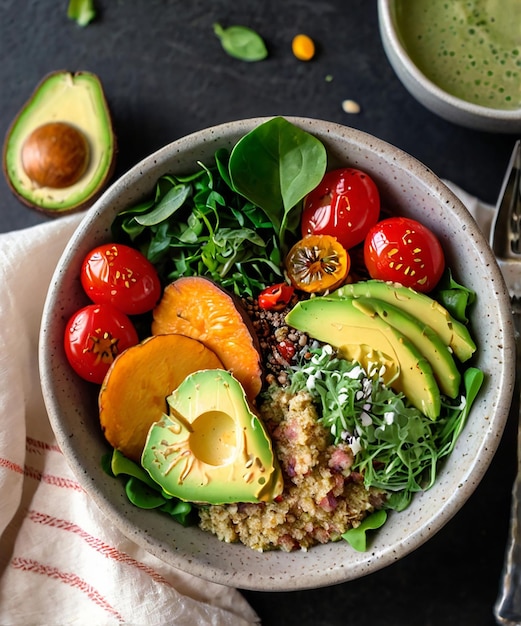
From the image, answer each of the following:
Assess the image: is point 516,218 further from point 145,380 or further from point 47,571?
point 47,571

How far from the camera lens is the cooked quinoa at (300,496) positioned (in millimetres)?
1440

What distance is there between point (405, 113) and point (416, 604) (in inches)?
48.9

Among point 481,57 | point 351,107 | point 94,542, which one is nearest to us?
point 94,542

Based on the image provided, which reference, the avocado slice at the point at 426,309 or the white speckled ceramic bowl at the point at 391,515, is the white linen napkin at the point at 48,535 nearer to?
the white speckled ceramic bowl at the point at 391,515

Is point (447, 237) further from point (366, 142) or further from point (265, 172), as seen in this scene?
point (265, 172)

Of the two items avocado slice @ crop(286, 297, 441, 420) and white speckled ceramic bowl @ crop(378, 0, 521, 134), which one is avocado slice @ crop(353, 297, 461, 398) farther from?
white speckled ceramic bowl @ crop(378, 0, 521, 134)

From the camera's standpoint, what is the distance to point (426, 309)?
1.45 metres

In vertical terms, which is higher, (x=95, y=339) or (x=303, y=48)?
(x=303, y=48)

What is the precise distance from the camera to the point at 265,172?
154 centimetres

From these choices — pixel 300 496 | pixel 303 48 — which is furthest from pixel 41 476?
pixel 303 48

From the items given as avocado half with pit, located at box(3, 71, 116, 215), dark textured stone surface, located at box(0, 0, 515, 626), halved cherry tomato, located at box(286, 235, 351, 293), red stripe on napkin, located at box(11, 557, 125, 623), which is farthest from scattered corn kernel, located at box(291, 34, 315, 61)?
red stripe on napkin, located at box(11, 557, 125, 623)

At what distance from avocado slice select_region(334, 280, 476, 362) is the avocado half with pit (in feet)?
2.47

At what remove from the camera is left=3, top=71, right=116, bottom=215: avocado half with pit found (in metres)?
1.81

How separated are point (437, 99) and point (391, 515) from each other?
941 millimetres
